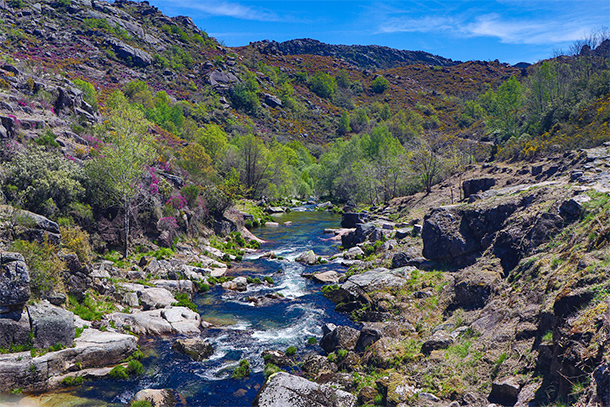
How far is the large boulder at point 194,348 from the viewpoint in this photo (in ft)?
55.2

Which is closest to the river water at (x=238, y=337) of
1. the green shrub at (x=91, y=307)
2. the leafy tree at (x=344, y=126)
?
the green shrub at (x=91, y=307)

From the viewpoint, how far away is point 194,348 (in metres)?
17.0

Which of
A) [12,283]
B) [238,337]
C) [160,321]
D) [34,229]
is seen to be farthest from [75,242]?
[238,337]

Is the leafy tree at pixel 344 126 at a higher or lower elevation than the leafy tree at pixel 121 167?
higher

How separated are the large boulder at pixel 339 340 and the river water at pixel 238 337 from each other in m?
0.65

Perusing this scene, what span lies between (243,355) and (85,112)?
3645 cm

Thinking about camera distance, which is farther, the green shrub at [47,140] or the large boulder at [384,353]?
the green shrub at [47,140]

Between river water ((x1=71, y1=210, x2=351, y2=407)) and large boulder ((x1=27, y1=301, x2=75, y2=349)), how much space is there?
2446 millimetres

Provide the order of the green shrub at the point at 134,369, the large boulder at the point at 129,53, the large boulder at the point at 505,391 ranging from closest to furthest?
the large boulder at the point at 505,391 → the green shrub at the point at 134,369 → the large boulder at the point at 129,53

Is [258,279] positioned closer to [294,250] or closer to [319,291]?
[319,291]

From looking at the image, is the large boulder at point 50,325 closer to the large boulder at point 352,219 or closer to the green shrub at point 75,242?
the green shrub at point 75,242

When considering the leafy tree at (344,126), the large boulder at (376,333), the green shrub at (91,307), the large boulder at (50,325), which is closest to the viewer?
the large boulder at (50,325)

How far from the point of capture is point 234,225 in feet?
141

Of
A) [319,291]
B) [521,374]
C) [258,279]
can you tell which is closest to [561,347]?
[521,374]
